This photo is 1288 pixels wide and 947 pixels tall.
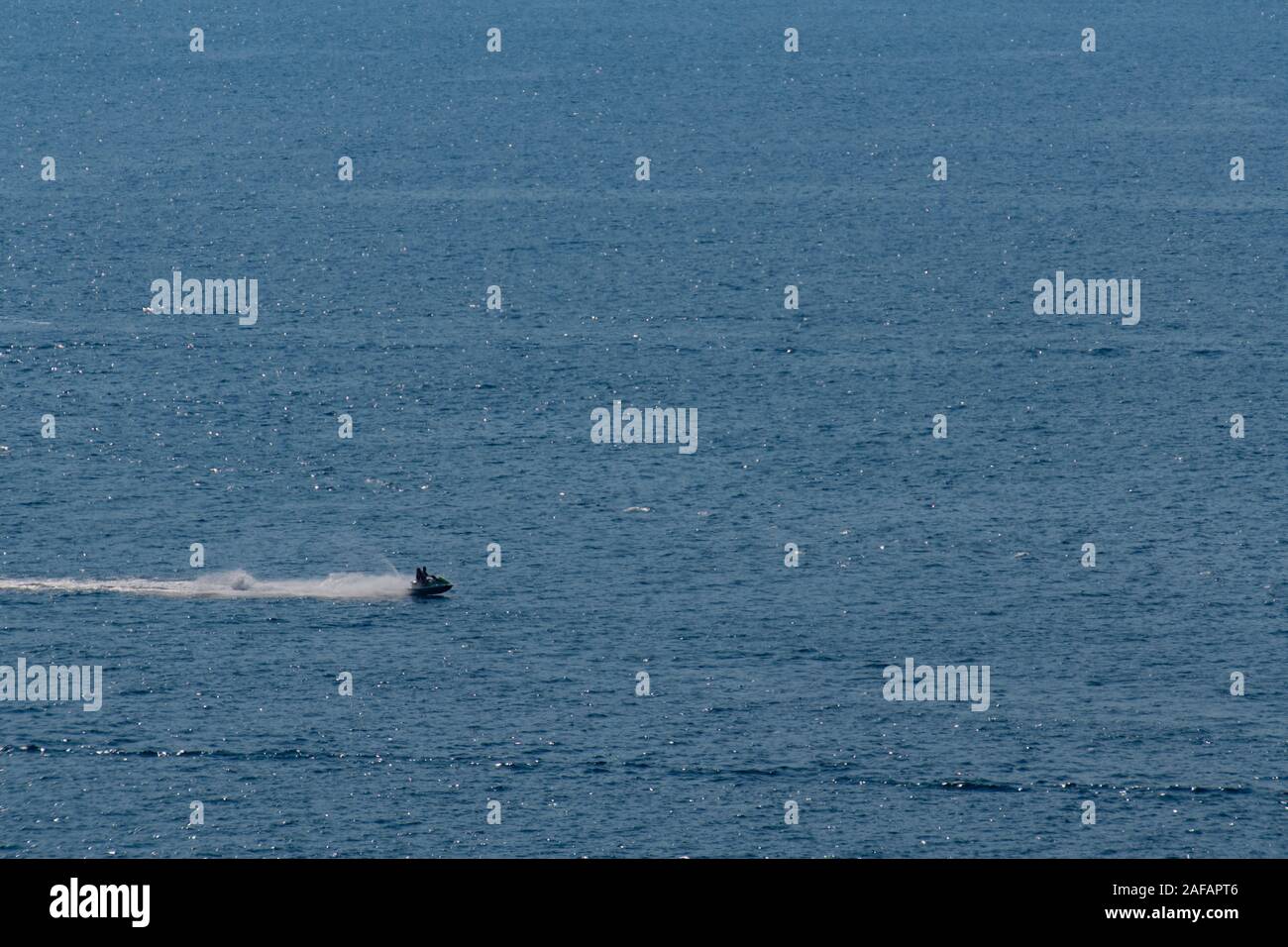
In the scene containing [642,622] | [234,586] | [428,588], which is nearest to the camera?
[642,622]

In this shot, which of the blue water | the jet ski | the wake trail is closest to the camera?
the blue water

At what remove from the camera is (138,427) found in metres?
188

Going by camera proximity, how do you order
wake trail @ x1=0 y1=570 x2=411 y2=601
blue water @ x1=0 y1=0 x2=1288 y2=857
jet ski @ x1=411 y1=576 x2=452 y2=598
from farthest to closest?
wake trail @ x1=0 y1=570 x2=411 y2=601 < jet ski @ x1=411 y1=576 x2=452 y2=598 < blue water @ x1=0 y1=0 x2=1288 y2=857

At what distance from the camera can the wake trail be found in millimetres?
150250

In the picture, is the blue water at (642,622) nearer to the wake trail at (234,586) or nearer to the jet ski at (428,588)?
the wake trail at (234,586)

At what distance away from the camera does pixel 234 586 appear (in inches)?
5930

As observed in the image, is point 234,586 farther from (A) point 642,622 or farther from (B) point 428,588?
(A) point 642,622

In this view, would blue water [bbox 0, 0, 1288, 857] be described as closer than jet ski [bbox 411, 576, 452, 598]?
Yes

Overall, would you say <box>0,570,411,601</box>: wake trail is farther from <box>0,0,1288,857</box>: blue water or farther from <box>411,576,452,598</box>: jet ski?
<box>411,576,452,598</box>: jet ski

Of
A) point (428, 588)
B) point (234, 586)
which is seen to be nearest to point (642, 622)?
point (428, 588)

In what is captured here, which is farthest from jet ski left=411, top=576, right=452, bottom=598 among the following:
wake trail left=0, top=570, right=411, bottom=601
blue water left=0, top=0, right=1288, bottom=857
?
wake trail left=0, top=570, right=411, bottom=601

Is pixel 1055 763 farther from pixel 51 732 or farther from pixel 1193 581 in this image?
pixel 51 732
